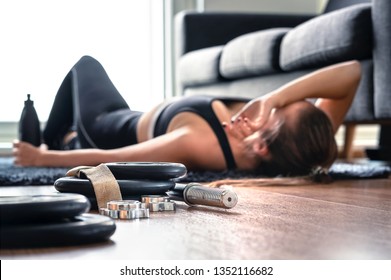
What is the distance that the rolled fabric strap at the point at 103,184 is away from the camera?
99 cm

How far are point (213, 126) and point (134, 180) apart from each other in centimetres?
89

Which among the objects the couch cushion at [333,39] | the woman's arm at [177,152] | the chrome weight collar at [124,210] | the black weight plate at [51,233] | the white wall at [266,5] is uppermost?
the white wall at [266,5]

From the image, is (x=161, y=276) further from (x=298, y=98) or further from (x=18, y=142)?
(x=18, y=142)

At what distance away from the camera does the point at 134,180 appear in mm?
1035

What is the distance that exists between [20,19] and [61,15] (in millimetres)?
95

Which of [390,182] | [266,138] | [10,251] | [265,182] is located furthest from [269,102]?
[10,251]

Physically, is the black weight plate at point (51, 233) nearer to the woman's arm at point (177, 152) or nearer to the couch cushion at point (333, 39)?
the woman's arm at point (177, 152)

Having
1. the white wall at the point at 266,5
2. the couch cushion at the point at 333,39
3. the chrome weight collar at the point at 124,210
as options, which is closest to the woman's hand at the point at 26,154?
the couch cushion at the point at 333,39

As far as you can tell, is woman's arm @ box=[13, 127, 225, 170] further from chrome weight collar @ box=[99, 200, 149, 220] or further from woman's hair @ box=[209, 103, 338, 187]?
chrome weight collar @ box=[99, 200, 149, 220]

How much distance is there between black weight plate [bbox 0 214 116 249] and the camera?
68 cm

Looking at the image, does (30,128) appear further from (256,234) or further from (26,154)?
(256,234)

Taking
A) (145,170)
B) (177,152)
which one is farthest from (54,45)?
(145,170)

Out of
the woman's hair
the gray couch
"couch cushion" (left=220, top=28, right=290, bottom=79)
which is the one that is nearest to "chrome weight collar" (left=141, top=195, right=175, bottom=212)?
the woman's hair

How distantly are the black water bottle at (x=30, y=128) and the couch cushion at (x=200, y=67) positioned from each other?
1205mm
